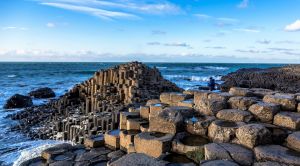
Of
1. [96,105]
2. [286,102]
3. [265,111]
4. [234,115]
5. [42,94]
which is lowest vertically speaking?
[42,94]

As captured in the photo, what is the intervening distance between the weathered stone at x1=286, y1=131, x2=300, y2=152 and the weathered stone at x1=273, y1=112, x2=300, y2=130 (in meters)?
0.29

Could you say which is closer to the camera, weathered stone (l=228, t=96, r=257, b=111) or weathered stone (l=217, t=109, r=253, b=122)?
weathered stone (l=217, t=109, r=253, b=122)

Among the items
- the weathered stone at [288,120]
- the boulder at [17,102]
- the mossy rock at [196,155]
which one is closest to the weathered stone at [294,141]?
the weathered stone at [288,120]

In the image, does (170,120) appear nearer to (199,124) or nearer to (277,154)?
(199,124)

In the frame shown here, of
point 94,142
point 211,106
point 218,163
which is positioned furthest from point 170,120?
point 94,142

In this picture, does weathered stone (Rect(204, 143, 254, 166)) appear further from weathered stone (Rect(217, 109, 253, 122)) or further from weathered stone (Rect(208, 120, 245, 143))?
weathered stone (Rect(217, 109, 253, 122))

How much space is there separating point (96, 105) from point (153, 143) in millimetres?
10166

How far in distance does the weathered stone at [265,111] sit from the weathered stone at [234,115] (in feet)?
0.53

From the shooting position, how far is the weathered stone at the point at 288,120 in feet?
16.5

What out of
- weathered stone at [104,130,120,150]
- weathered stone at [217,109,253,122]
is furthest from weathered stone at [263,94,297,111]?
weathered stone at [104,130,120,150]

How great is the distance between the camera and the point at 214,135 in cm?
534

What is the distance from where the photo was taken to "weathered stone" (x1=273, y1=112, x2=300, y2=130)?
5.04m

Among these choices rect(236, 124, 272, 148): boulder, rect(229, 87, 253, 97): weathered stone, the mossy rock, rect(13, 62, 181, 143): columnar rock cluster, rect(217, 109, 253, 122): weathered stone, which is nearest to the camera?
rect(236, 124, 272, 148): boulder

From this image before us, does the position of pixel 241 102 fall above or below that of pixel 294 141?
above
